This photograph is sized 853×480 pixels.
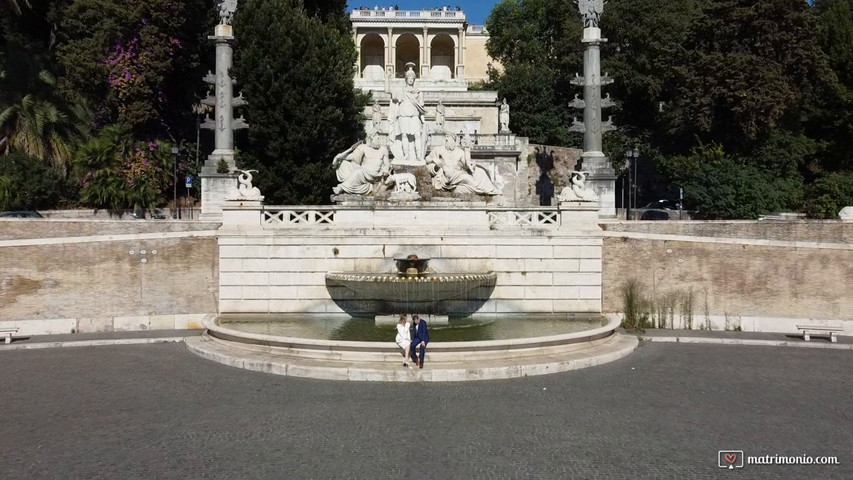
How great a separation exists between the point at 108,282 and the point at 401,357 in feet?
27.7

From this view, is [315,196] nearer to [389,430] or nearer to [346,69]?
[346,69]

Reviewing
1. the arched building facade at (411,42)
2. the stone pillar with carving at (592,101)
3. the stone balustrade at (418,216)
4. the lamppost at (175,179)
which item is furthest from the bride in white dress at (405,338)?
the arched building facade at (411,42)

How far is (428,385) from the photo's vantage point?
1135 centimetres

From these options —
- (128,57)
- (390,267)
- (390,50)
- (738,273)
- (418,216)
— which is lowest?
(738,273)

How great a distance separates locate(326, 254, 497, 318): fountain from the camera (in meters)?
14.7

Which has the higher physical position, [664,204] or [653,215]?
[664,204]

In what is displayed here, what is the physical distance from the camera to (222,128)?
82.0 ft

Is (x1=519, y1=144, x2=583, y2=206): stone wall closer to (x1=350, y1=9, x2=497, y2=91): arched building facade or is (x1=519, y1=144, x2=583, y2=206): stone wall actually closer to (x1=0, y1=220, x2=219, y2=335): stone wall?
(x1=0, y1=220, x2=219, y2=335): stone wall

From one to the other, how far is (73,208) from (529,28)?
38.0 m

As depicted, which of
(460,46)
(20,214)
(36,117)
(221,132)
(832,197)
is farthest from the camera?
(460,46)

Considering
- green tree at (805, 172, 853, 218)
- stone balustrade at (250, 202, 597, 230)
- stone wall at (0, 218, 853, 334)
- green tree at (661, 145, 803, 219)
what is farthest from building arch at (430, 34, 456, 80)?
stone wall at (0, 218, 853, 334)

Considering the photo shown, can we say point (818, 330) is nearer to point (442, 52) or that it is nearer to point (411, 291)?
point (411, 291)

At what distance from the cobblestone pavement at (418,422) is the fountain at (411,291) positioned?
3539 mm

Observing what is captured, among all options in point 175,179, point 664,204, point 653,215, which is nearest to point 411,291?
point 175,179
